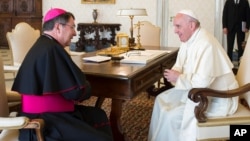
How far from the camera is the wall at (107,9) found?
8422mm

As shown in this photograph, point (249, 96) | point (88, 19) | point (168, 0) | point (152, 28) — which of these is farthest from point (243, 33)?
point (249, 96)

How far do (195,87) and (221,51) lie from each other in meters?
0.35

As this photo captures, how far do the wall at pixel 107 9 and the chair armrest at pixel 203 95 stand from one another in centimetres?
613

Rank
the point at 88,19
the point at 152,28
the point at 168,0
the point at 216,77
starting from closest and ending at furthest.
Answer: the point at 216,77
the point at 152,28
the point at 168,0
the point at 88,19

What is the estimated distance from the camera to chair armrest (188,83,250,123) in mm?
2324

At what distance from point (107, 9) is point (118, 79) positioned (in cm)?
663

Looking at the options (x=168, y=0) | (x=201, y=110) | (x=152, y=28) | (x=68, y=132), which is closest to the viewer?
(x=68, y=132)

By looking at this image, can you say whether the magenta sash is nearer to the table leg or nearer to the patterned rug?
the table leg

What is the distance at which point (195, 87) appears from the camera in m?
2.50

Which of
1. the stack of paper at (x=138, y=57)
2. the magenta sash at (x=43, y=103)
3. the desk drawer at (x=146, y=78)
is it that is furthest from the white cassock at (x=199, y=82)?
the magenta sash at (x=43, y=103)

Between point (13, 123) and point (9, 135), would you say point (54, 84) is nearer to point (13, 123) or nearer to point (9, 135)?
point (13, 123)

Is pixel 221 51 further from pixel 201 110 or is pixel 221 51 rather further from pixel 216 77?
pixel 201 110

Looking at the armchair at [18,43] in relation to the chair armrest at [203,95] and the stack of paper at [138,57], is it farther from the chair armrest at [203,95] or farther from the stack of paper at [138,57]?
the chair armrest at [203,95]

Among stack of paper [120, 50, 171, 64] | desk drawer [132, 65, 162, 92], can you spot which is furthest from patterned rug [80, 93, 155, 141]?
stack of paper [120, 50, 171, 64]
